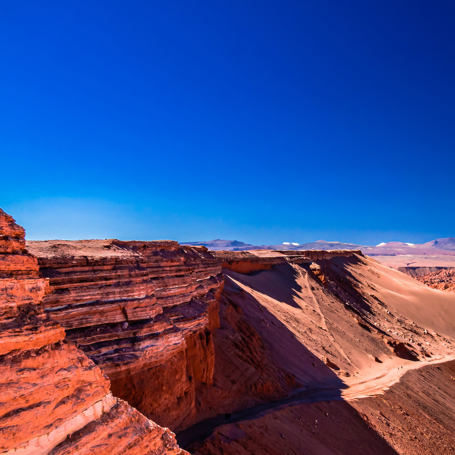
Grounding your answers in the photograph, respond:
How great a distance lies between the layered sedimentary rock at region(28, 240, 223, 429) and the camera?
7.73 meters

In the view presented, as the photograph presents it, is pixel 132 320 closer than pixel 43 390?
No

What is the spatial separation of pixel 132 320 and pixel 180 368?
2080mm

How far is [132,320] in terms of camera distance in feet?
28.2

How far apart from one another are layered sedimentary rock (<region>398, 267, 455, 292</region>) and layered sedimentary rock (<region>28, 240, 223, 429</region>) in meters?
47.9

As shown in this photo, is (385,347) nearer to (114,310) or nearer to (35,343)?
(114,310)

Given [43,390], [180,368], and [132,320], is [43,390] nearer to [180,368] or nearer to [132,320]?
[132,320]

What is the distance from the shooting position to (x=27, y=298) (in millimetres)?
4602

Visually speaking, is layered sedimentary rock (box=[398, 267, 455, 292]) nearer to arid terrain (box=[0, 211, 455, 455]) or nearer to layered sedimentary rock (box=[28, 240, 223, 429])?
arid terrain (box=[0, 211, 455, 455])

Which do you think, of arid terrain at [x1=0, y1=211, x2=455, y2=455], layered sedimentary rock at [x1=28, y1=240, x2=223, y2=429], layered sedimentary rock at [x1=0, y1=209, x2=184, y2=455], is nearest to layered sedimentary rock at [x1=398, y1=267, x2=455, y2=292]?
arid terrain at [x1=0, y1=211, x2=455, y2=455]

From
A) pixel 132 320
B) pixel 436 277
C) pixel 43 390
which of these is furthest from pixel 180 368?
pixel 436 277

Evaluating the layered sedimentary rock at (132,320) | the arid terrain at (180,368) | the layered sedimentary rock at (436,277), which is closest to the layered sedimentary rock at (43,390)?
the arid terrain at (180,368)

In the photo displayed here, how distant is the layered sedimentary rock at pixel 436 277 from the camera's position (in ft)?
173

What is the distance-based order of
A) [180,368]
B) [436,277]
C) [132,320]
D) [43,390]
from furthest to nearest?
[436,277] → [180,368] → [132,320] → [43,390]

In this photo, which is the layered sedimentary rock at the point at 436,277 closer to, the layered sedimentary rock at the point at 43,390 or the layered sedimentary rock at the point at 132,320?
the layered sedimentary rock at the point at 132,320
